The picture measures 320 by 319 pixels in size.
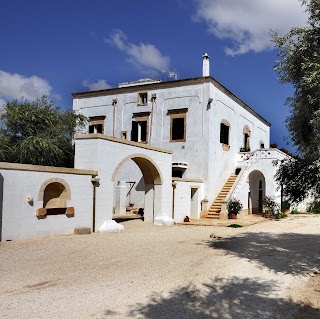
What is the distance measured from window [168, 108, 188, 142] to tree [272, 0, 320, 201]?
46.6 ft

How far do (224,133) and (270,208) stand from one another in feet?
20.1

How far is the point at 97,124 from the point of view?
2795 cm

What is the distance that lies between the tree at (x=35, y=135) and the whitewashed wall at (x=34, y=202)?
6265 mm

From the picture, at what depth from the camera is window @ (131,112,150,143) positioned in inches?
1027

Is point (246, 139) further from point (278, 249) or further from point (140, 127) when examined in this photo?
point (278, 249)

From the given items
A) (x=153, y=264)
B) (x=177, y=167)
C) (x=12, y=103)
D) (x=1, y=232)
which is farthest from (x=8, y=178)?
(x=177, y=167)

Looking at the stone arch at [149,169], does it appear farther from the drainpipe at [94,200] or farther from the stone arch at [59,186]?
the stone arch at [59,186]

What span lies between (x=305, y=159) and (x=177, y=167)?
47.3 ft

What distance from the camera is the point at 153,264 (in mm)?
9430

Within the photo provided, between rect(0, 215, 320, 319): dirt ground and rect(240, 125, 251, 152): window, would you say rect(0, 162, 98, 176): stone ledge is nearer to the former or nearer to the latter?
rect(0, 215, 320, 319): dirt ground

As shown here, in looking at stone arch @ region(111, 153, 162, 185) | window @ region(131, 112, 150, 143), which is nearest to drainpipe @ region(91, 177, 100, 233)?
stone arch @ region(111, 153, 162, 185)

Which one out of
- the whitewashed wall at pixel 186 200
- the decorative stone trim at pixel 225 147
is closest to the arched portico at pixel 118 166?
the whitewashed wall at pixel 186 200

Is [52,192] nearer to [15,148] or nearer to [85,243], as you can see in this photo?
[85,243]

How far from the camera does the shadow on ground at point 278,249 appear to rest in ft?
31.6
